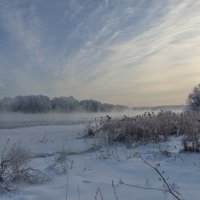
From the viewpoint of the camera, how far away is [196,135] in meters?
8.37

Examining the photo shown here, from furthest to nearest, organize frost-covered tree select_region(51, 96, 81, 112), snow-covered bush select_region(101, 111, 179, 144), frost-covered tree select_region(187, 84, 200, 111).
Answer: frost-covered tree select_region(51, 96, 81, 112)
frost-covered tree select_region(187, 84, 200, 111)
snow-covered bush select_region(101, 111, 179, 144)

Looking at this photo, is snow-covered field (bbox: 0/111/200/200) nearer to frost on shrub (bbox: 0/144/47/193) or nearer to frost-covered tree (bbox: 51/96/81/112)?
frost on shrub (bbox: 0/144/47/193)

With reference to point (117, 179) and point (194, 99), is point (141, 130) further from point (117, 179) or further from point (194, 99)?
point (194, 99)

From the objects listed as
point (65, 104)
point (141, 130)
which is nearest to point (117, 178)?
point (141, 130)

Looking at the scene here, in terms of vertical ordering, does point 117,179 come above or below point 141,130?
below

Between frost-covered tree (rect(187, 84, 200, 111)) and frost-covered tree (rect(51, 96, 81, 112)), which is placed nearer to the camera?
frost-covered tree (rect(187, 84, 200, 111))

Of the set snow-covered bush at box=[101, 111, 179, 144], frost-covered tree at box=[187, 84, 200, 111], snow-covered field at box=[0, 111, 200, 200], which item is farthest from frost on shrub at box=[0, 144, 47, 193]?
frost-covered tree at box=[187, 84, 200, 111]

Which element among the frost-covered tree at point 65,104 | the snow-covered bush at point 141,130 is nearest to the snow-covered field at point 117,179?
the snow-covered bush at point 141,130

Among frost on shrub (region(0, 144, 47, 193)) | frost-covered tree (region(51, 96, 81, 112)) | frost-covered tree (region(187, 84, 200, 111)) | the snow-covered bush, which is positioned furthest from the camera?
frost-covered tree (region(51, 96, 81, 112))

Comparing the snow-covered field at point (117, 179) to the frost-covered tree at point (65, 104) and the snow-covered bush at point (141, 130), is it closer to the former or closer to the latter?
the snow-covered bush at point (141, 130)

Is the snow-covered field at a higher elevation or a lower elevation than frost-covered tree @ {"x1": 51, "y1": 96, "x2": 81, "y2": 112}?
lower

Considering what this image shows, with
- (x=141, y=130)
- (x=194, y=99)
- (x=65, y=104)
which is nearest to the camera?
(x=141, y=130)

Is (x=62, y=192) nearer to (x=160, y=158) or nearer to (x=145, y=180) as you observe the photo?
(x=145, y=180)

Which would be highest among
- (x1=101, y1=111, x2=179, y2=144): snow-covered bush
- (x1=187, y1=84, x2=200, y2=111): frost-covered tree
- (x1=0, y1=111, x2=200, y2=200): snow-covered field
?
(x1=187, y1=84, x2=200, y2=111): frost-covered tree
